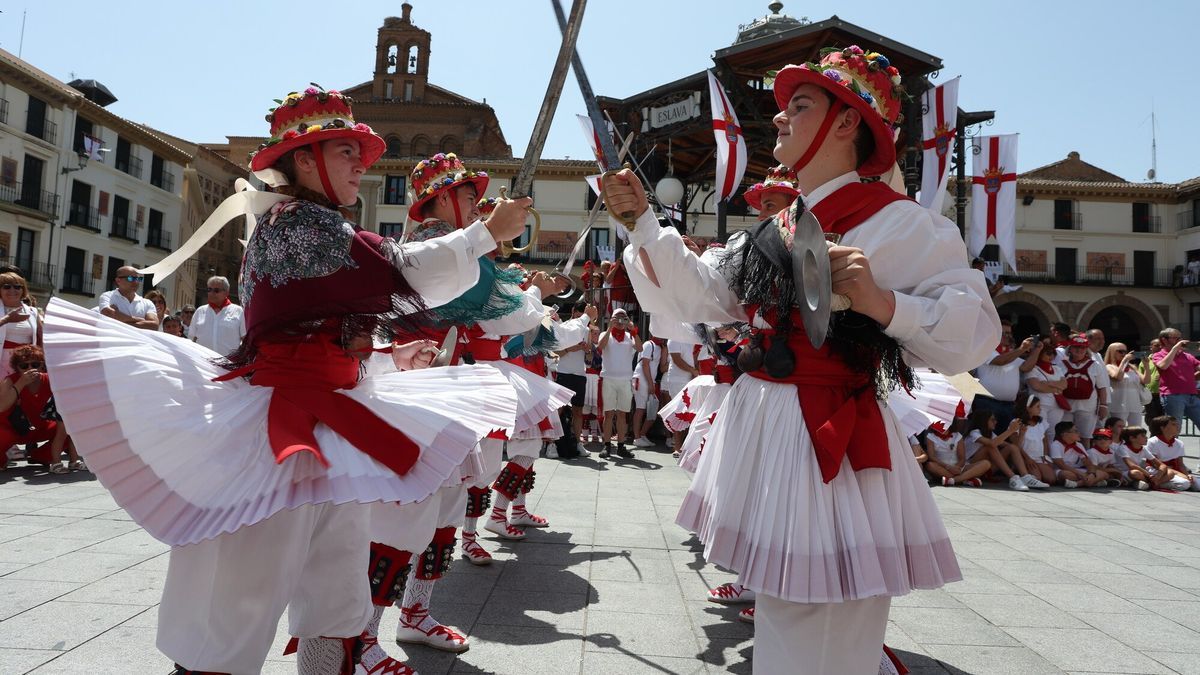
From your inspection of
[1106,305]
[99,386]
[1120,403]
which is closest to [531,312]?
[99,386]

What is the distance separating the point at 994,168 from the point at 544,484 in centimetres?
1188

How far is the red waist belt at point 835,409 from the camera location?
73.0 inches

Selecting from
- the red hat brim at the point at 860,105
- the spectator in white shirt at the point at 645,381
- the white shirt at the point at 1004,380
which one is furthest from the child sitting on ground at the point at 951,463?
the red hat brim at the point at 860,105

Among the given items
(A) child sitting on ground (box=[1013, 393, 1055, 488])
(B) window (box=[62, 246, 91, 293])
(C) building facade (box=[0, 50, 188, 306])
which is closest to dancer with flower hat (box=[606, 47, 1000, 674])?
(A) child sitting on ground (box=[1013, 393, 1055, 488])

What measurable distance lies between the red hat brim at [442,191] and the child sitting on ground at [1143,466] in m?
9.09

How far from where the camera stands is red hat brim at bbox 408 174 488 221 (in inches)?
156

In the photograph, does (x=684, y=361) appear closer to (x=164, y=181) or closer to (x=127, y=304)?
(x=127, y=304)

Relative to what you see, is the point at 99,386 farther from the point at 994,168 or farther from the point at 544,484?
the point at 994,168

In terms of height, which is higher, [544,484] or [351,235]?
[351,235]

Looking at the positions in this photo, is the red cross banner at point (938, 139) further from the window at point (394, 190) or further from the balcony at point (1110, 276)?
the balcony at point (1110, 276)

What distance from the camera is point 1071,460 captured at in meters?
9.46

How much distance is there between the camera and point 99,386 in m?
1.88

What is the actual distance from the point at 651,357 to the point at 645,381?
1.46ft

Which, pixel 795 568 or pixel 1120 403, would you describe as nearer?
pixel 795 568
